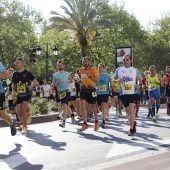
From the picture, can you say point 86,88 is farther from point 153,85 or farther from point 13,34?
point 13,34

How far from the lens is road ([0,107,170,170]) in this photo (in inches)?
247

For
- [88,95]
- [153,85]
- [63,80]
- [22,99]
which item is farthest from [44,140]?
[153,85]

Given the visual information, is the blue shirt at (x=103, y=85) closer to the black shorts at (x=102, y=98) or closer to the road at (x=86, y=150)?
the black shorts at (x=102, y=98)

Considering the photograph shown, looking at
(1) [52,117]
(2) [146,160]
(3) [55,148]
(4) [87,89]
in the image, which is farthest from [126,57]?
(1) [52,117]

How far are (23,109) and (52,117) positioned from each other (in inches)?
209

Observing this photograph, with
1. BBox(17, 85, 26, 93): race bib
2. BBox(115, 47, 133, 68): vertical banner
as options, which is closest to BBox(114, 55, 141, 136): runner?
BBox(17, 85, 26, 93): race bib

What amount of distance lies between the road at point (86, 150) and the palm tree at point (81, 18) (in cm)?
2626

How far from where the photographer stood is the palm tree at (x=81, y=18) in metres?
36.6

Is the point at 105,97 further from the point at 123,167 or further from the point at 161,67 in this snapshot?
the point at 161,67

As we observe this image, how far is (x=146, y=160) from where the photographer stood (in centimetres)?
648

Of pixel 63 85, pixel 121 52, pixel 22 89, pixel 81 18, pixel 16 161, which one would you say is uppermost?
pixel 81 18

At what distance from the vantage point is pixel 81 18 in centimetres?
3650

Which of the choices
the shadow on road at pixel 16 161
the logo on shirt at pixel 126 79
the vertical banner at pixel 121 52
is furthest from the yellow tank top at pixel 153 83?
the vertical banner at pixel 121 52

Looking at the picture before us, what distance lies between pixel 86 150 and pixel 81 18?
2958cm
